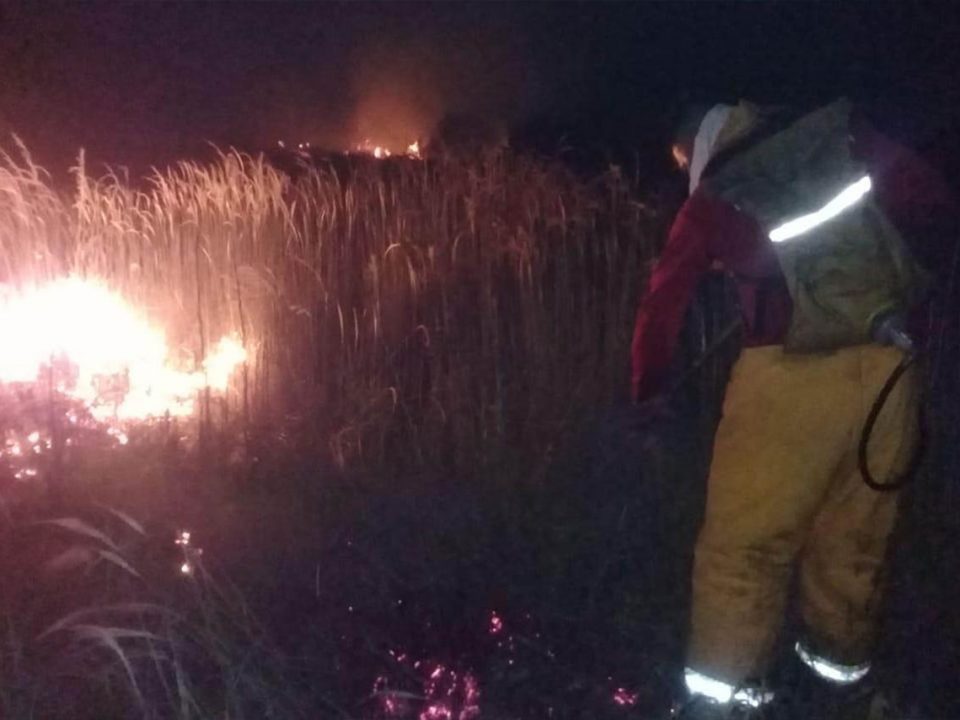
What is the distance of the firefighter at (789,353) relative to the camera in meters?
3.38

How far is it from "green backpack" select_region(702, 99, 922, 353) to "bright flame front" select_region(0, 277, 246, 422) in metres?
2.75

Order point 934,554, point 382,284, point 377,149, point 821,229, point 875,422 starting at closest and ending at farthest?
point 821,229 < point 875,422 < point 934,554 < point 382,284 < point 377,149

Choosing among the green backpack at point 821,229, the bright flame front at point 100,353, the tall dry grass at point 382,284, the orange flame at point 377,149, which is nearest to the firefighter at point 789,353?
the green backpack at point 821,229

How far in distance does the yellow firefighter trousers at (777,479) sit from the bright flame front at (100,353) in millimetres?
2573

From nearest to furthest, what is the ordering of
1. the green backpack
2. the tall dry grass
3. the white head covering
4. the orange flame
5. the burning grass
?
the green backpack → the white head covering → the burning grass → the tall dry grass → the orange flame

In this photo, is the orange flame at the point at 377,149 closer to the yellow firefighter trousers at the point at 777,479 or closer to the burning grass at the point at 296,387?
the burning grass at the point at 296,387

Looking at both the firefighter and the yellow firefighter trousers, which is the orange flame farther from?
the yellow firefighter trousers

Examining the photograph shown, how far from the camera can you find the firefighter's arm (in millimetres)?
3445

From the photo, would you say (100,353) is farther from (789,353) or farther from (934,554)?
(934,554)

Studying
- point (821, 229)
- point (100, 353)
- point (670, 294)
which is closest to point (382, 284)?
point (100, 353)

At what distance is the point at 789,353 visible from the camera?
343cm

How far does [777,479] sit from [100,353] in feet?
11.2

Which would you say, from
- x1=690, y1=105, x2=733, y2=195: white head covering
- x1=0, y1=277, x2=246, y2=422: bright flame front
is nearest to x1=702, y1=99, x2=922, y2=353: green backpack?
x1=690, y1=105, x2=733, y2=195: white head covering

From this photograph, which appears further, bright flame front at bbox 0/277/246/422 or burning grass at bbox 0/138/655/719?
bright flame front at bbox 0/277/246/422
